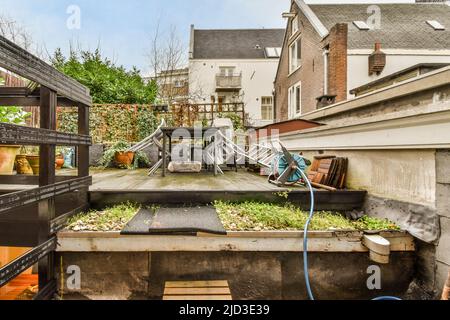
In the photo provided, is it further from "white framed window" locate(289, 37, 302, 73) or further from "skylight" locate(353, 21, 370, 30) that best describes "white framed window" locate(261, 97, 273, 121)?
"skylight" locate(353, 21, 370, 30)

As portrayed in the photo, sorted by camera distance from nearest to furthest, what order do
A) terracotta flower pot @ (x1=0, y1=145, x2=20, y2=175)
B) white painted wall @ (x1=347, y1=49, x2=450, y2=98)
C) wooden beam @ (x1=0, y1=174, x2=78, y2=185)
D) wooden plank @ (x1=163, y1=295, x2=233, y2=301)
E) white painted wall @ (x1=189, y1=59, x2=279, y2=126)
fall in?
wooden plank @ (x1=163, y1=295, x2=233, y2=301), wooden beam @ (x1=0, y1=174, x2=78, y2=185), terracotta flower pot @ (x1=0, y1=145, x2=20, y2=175), white painted wall @ (x1=347, y1=49, x2=450, y2=98), white painted wall @ (x1=189, y1=59, x2=279, y2=126)

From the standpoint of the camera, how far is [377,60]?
8.80m

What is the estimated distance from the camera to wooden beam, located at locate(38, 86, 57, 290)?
1537mm

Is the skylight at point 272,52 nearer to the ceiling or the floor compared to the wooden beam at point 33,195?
nearer to the ceiling

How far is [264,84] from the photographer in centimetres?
1852

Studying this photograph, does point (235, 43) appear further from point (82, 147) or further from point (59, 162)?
point (82, 147)

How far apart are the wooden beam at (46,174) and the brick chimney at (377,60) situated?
9842 millimetres

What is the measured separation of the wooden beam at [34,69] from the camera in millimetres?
1179

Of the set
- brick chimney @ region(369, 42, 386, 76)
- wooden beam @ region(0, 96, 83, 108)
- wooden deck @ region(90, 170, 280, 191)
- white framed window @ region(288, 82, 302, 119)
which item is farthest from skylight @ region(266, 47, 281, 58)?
wooden beam @ region(0, 96, 83, 108)

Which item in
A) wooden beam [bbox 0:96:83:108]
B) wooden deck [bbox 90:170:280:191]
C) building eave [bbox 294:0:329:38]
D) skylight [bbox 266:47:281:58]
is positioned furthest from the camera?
skylight [bbox 266:47:281:58]

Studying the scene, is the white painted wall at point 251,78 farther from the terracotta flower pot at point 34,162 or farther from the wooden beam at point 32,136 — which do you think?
the wooden beam at point 32,136

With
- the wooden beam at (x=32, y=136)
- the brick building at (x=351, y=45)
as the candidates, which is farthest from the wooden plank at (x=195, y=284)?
the brick building at (x=351, y=45)

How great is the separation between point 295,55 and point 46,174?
40.9 ft
